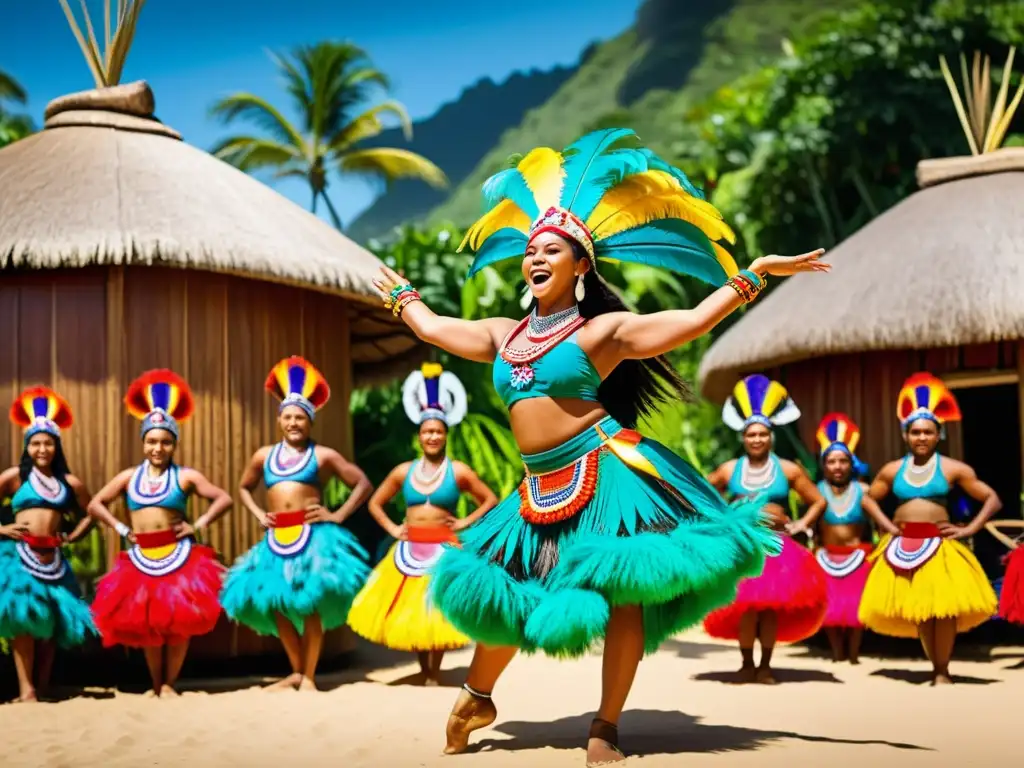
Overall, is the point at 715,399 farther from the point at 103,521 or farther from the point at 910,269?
the point at 103,521

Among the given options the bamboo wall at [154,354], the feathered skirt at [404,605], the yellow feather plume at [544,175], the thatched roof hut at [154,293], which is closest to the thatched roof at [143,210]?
the thatched roof hut at [154,293]

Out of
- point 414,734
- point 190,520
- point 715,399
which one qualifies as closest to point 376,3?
point 715,399

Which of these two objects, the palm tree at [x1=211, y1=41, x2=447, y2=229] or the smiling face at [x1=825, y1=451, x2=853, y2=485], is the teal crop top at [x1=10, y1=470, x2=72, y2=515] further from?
the palm tree at [x1=211, y1=41, x2=447, y2=229]

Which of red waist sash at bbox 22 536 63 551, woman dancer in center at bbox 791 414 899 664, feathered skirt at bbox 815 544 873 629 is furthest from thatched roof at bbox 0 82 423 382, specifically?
feathered skirt at bbox 815 544 873 629

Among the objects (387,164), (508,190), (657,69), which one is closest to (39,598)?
(508,190)

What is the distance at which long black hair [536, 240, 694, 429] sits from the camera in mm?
4430

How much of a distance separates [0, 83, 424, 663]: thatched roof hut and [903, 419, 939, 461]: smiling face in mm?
3117

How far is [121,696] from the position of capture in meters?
6.24

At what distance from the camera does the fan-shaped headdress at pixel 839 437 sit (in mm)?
7270

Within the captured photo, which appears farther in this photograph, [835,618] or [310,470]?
[835,618]

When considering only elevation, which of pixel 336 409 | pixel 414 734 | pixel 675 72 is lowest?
pixel 414 734

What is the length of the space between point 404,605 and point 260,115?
1852 cm

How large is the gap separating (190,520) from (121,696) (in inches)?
40.5

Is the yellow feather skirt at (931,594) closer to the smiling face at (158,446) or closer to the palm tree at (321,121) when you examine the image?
the smiling face at (158,446)
